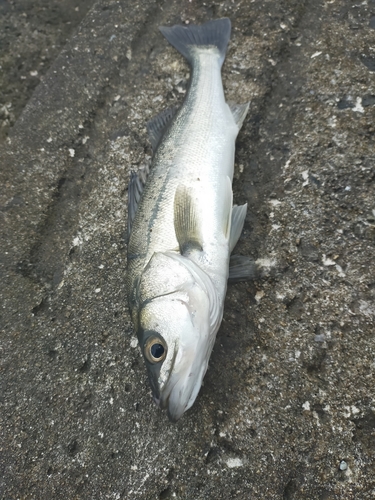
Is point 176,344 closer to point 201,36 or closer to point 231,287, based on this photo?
point 231,287

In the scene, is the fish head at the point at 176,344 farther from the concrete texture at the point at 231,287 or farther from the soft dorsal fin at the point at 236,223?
the soft dorsal fin at the point at 236,223

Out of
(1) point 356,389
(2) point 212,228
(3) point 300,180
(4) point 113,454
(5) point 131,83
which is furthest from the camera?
(5) point 131,83

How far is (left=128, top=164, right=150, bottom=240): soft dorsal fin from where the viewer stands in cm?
247

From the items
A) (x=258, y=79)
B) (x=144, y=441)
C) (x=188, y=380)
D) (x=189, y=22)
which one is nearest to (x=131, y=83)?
(x=189, y=22)

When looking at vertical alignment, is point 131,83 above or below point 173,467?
above

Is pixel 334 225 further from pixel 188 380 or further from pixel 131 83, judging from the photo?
pixel 131 83

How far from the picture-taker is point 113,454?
2.10 m

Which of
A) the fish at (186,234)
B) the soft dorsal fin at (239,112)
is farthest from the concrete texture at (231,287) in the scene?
the fish at (186,234)

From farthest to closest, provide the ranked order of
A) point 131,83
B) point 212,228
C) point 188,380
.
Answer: point 131,83 < point 212,228 < point 188,380

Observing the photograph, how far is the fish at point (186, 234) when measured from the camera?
1.89 m

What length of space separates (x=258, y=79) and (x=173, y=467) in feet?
8.49

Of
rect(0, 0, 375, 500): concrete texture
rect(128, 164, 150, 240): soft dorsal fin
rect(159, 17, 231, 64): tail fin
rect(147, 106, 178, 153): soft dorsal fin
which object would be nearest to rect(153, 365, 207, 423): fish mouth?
rect(0, 0, 375, 500): concrete texture

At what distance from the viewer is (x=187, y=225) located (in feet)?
7.32

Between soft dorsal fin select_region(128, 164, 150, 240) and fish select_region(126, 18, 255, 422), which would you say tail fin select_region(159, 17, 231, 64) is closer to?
fish select_region(126, 18, 255, 422)
